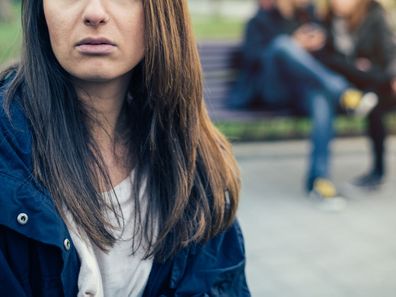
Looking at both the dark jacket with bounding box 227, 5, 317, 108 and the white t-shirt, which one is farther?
A: the dark jacket with bounding box 227, 5, 317, 108

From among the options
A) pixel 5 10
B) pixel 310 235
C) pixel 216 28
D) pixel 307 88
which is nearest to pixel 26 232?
pixel 310 235

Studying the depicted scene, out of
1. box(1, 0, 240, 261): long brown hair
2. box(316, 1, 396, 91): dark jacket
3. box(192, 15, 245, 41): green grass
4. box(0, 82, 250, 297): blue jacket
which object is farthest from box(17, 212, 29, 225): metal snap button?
box(192, 15, 245, 41): green grass

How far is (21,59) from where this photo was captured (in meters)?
1.68

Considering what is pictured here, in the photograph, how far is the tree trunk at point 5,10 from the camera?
6457 mm

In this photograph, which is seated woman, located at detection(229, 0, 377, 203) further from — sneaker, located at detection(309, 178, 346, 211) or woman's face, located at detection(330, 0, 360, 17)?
woman's face, located at detection(330, 0, 360, 17)

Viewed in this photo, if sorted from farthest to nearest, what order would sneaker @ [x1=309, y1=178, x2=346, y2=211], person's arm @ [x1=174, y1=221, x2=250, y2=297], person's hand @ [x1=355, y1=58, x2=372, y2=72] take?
person's hand @ [x1=355, y1=58, x2=372, y2=72] < sneaker @ [x1=309, y1=178, x2=346, y2=211] < person's arm @ [x1=174, y1=221, x2=250, y2=297]

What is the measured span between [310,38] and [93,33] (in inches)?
186

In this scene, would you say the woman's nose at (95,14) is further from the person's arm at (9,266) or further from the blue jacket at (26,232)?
the person's arm at (9,266)

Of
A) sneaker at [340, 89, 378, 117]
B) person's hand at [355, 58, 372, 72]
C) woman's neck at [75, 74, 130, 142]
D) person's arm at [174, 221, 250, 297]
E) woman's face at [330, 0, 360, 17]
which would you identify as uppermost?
woman's neck at [75, 74, 130, 142]

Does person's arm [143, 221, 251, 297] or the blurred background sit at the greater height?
person's arm [143, 221, 251, 297]

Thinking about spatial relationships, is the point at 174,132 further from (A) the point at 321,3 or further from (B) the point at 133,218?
(A) the point at 321,3

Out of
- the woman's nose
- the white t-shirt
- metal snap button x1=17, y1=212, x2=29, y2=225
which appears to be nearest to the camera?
metal snap button x1=17, y1=212, x2=29, y2=225

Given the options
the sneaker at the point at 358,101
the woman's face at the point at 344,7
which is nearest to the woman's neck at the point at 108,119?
the sneaker at the point at 358,101

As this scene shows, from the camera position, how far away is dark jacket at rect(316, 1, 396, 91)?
5.88 meters
